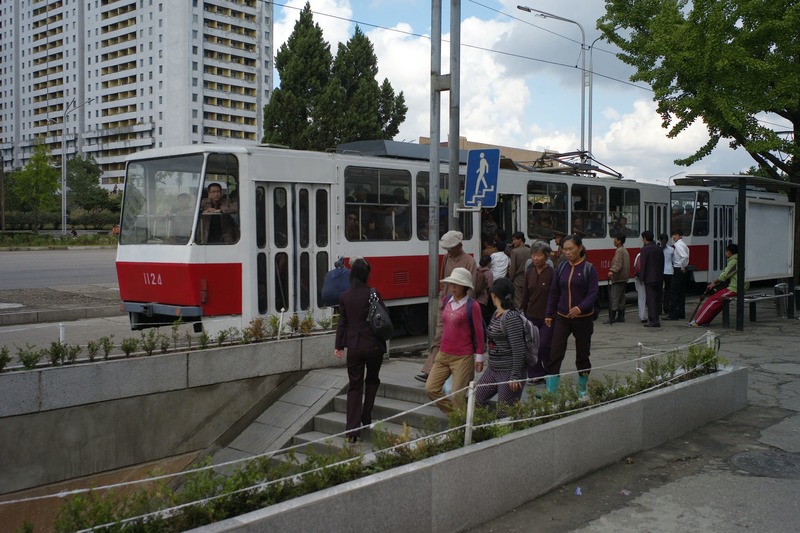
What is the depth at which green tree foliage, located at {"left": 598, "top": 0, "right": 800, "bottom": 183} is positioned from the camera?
62.3 feet

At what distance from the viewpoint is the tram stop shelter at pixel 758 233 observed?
15.1 m

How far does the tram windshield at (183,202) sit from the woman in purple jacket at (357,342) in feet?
14.4

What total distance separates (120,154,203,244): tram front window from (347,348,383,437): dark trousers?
4.78 m

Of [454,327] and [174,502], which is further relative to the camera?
[454,327]

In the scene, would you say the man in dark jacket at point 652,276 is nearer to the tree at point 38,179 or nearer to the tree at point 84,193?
the tree at point 38,179

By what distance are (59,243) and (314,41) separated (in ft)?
56.4

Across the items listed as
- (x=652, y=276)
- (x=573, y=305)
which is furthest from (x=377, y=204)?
(x=573, y=305)

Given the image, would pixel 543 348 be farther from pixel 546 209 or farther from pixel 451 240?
pixel 546 209

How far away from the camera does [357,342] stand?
26.5 ft

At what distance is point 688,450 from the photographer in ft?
26.4

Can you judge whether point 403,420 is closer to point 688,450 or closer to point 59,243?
point 688,450

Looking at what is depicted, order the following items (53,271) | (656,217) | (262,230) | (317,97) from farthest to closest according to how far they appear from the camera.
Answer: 1. (317,97)
2. (53,271)
3. (656,217)
4. (262,230)

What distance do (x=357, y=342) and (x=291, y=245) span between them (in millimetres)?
4835

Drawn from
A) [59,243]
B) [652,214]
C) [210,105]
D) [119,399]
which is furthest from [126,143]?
[119,399]
